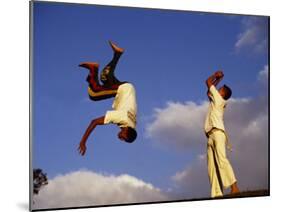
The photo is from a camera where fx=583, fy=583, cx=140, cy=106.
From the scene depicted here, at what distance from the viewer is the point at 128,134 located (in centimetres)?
590

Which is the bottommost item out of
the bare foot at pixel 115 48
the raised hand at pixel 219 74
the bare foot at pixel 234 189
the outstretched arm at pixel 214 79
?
the bare foot at pixel 234 189

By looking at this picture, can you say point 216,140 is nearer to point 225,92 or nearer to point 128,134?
point 225,92

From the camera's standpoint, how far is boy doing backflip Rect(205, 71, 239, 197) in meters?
6.25

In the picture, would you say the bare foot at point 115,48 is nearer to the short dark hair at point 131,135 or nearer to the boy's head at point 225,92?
the short dark hair at point 131,135

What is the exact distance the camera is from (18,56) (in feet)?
18.8

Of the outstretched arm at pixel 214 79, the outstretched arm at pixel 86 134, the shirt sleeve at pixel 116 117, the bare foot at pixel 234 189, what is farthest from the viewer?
the bare foot at pixel 234 189

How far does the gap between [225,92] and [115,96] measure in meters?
1.26

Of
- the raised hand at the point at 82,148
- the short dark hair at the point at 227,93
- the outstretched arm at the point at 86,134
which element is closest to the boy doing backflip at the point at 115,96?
the outstretched arm at the point at 86,134

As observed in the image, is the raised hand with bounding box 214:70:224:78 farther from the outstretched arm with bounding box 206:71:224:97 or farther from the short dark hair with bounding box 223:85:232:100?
the short dark hair with bounding box 223:85:232:100

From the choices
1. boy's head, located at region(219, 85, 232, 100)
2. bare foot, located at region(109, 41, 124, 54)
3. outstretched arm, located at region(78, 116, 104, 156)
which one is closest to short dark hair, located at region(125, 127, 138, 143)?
outstretched arm, located at region(78, 116, 104, 156)

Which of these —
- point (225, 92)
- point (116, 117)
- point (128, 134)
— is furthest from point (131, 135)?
point (225, 92)

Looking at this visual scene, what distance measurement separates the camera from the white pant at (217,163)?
6262 mm

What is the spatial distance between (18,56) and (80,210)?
1629 mm

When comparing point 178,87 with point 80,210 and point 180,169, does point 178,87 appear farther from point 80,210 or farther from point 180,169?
point 80,210
